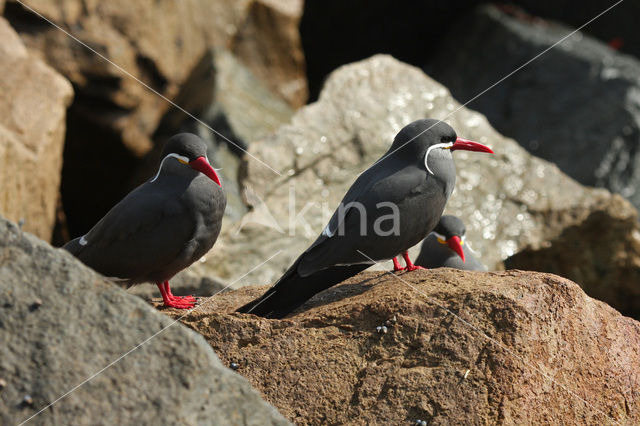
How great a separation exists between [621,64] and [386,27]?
16.3ft

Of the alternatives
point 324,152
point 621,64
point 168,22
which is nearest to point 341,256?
point 324,152

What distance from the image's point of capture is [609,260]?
954 cm

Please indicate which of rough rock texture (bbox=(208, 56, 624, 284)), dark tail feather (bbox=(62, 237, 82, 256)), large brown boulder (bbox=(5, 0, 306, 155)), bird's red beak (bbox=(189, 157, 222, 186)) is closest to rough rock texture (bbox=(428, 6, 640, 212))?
rough rock texture (bbox=(208, 56, 624, 284))

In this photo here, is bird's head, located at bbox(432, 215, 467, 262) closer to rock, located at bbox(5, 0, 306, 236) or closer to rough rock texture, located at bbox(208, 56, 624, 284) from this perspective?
rough rock texture, located at bbox(208, 56, 624, 284)

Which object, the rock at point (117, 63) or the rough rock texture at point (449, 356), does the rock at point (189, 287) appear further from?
the rock at point (117, 63)

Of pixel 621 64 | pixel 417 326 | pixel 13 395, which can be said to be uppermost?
pixel 13 395

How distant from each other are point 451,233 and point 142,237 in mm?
2940

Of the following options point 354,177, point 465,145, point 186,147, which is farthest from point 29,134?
point 465,145

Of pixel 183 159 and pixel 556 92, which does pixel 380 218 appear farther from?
pixel 556 92

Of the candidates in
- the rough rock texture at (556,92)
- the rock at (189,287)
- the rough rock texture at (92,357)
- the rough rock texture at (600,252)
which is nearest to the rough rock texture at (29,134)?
the rock at (189,287)

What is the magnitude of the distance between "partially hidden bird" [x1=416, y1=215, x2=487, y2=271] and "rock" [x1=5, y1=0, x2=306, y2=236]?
5.81 m

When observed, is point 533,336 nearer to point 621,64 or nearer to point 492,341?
point 492,341

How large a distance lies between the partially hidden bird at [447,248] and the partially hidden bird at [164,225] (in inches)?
93.4

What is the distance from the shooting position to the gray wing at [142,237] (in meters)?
5.50
